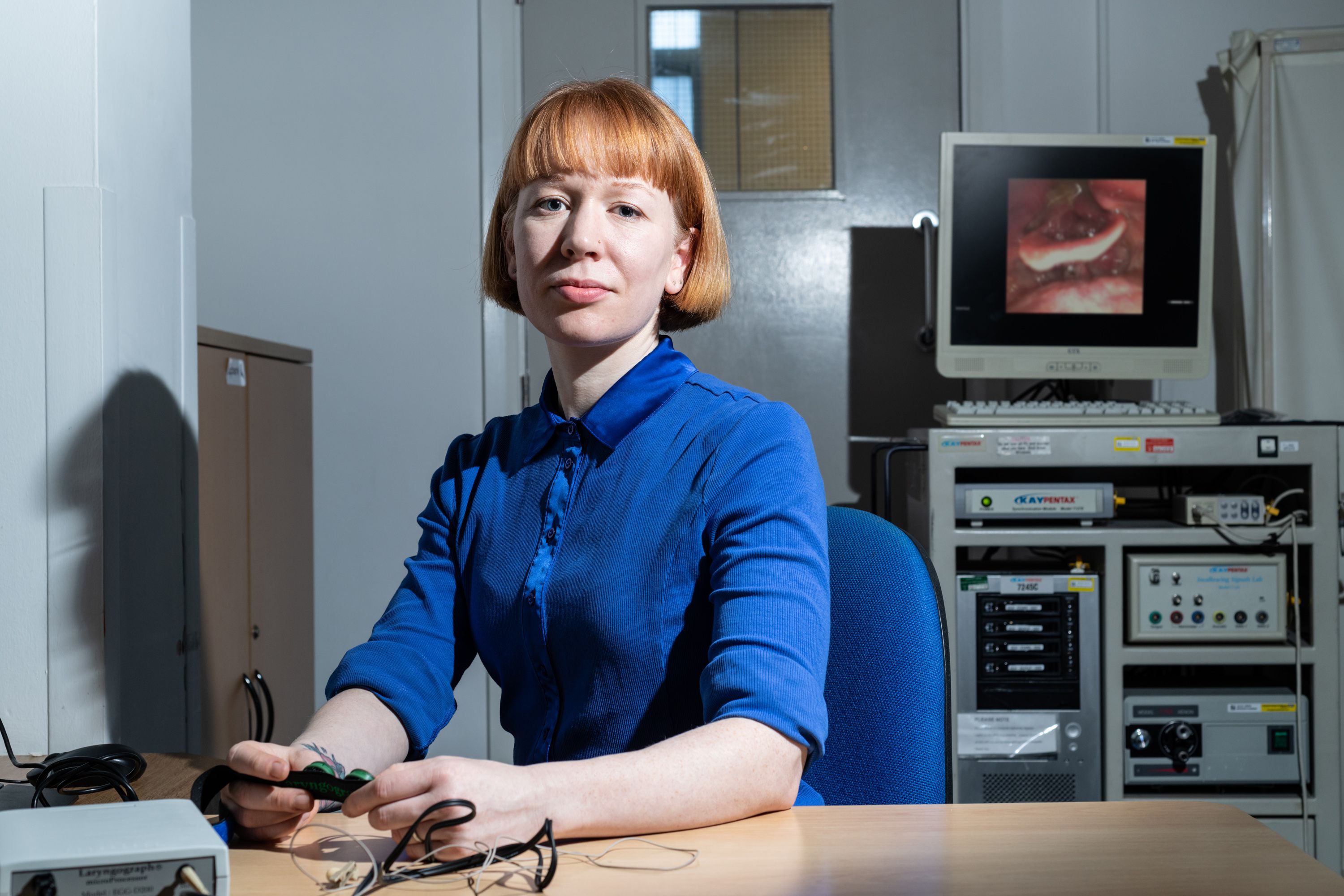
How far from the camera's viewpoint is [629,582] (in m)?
0.85

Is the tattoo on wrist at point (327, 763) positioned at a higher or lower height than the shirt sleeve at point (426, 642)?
lower

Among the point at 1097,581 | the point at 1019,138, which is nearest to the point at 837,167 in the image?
the point at 1019,138

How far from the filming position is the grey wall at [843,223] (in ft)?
8.46

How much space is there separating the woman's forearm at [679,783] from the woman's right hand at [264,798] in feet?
0.50

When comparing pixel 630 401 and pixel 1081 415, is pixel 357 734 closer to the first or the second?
pixel 630 401

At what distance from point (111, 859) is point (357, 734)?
288mm

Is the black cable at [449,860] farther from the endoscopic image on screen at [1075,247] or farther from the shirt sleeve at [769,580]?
the endoscopic image on screen at [1075,247]

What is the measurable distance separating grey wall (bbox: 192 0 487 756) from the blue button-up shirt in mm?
1708

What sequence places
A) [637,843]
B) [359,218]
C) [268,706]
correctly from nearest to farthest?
[637,843] → [268,706] → [359,218]

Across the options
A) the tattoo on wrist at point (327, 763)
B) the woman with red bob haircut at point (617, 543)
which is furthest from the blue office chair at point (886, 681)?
the tattoo on wrist at point (327, 763)

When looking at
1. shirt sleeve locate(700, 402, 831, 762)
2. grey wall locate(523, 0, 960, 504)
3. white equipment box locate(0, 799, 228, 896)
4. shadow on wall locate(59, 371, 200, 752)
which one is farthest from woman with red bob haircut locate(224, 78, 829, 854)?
grey wall locate(523, 0, 960, 504)

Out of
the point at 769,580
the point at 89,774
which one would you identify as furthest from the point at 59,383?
the point at 769,580

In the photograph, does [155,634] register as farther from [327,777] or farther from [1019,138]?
[1019,138]

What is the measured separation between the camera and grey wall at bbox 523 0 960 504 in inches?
102
